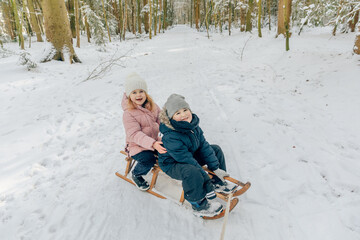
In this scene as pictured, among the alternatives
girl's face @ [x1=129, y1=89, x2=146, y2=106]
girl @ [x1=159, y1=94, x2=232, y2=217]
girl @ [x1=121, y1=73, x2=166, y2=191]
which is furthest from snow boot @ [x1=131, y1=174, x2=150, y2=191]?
girl's face @ [x1=129, y1=89, x2=146, y2=106]

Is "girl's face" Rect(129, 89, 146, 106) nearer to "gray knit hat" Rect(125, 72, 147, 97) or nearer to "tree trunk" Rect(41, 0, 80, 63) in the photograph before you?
"gray knit hat" Rect(125, 72, 147, 97)

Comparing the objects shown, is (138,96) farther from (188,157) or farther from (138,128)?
(188,157)

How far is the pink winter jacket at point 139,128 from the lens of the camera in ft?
9.25

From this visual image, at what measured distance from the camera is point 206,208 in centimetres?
242

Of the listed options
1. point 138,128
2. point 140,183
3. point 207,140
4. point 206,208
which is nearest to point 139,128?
point 138,128

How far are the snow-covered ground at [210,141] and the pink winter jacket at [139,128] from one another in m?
0.65

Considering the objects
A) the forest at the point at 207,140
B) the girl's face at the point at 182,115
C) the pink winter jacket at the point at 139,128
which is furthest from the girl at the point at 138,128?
the girl's face at the point at 182,115

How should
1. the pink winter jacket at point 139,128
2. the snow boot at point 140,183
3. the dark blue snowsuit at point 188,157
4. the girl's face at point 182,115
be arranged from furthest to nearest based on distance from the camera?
1. the snow boot at point 140,183
2. the pink winter jacket at point 139,128
3. the girl's face at point 182,115
4. the dark blue snowsuit at point 188,157

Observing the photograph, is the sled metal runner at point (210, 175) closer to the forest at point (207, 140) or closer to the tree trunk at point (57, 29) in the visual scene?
the forest at point (207, 140)

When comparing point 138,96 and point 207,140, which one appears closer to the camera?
point 138,96

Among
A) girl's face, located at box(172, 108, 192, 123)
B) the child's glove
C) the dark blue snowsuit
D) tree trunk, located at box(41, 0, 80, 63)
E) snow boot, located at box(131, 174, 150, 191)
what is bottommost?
snow boot, located at box(131, 174, 150, 191)

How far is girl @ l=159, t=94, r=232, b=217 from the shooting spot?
238 cm

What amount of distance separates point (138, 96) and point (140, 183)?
126cm

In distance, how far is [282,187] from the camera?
285cm
